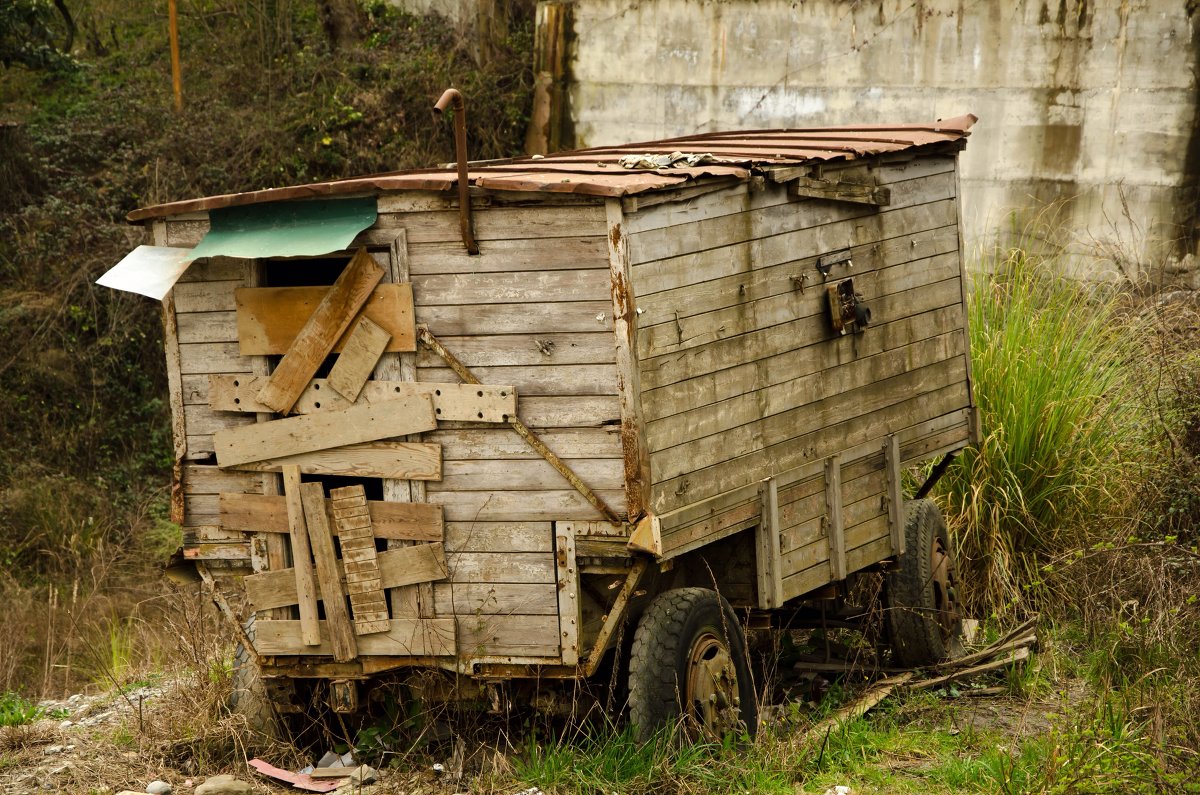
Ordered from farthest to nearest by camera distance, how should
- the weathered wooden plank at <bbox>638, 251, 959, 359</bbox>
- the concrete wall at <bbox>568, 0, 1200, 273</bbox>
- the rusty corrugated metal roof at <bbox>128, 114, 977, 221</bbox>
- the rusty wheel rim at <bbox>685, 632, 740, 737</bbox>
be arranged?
the concrete wall at <bbox>568, 0, 1200, 273</bbox> → the rusty wheel rim at <bbox>685, 632, 740, 737</bbox> → the weathered wooden plank at <bbox>638, 251, 959, 359</bbox> → the rusty corrugated metal roof at <bbox>128, 114, 977, 221</bbox>

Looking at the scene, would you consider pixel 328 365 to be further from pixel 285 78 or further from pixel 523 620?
pixel 285 78

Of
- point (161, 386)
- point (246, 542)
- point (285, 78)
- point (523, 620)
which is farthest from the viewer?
point (285, 78)

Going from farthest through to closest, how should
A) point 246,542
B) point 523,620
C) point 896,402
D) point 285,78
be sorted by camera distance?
point 285,78 → point 896,402 → point 246,542 → point 523,620

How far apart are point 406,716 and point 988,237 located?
788 centimetres

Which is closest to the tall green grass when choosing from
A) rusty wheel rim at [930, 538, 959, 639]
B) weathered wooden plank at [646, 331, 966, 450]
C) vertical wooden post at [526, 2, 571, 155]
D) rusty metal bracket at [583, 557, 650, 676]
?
rusty wheel rim at [930, 538, 959, 639]

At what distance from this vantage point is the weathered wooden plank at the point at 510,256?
559 centimetres

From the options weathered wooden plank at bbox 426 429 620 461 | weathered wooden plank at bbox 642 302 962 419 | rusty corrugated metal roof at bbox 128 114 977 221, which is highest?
rusty corrugated metal roof at bbox 128 114 977 221

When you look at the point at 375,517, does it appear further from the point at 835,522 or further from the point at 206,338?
the point at 835,522

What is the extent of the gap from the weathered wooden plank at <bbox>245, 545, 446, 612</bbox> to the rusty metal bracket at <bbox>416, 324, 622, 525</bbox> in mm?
676

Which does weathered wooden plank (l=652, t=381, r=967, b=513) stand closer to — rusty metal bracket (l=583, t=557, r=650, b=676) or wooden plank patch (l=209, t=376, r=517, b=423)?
rusty metal bracket (l=583, t=557, r=650, b=676)

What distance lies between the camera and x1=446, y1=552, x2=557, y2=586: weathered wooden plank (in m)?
5.84

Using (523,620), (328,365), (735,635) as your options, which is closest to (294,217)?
(328,365)

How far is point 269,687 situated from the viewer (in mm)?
6699

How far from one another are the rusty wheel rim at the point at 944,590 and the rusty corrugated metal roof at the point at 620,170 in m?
2.50
